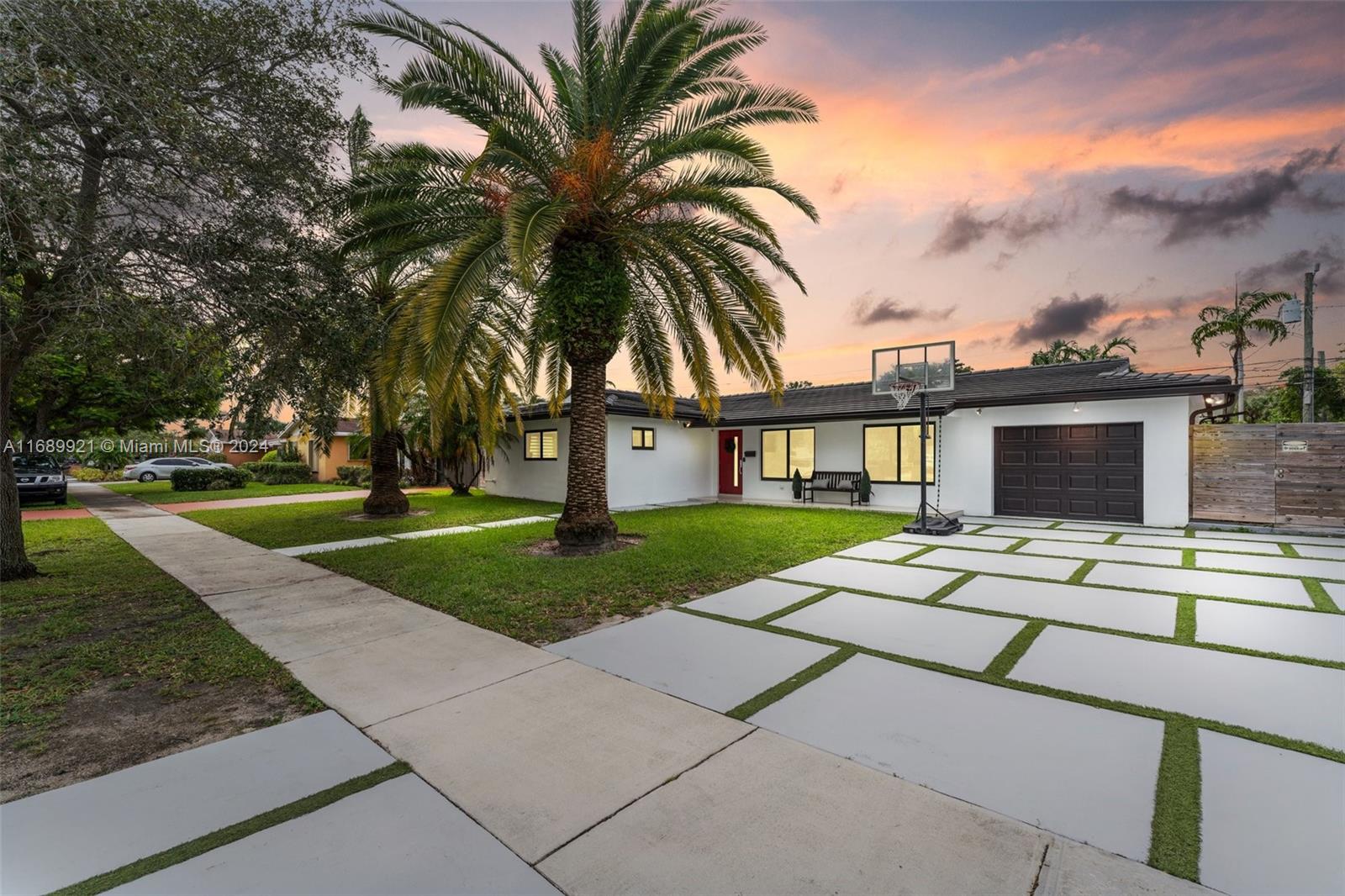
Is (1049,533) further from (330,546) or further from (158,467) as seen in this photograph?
(158,467)

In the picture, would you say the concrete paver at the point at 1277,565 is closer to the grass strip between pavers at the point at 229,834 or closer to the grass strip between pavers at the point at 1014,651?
the grass strip between pavers at the point at 1014,651

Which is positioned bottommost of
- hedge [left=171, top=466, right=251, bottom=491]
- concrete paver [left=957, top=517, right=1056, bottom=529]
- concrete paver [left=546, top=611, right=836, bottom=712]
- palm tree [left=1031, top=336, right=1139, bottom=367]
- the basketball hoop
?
concrete paver [left=957, top=517, right=1056, bottom=529]

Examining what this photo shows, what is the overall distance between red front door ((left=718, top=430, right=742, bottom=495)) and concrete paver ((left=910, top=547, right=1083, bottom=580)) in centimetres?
933

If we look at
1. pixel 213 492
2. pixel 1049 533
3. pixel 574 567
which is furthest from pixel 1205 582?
pixel 213 492

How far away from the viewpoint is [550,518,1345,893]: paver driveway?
2.23m

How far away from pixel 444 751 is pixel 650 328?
27.7ft

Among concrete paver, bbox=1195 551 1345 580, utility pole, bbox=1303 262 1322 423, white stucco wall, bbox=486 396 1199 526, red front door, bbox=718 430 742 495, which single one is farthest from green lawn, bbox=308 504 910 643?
utility pole, bbox=1303 262 1322 423

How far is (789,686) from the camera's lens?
3582 millimetres

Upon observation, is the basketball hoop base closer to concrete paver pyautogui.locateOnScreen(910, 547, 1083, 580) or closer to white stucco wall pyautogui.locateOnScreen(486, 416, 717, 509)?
concrete paver pyautogui.locateOnScreen(910, 547, 1083, 580)

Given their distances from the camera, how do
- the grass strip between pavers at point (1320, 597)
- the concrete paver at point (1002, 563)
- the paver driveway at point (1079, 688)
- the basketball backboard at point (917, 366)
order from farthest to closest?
1. the basketball backboard at point (917, 366)
2. the concrete paver at point (1002, 563)
3. the grass strip between pavers at point (1320, 597)
4. the paver driveway at point (1079, 688)

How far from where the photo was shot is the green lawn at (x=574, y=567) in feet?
17.7

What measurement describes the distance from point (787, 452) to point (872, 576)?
963 centimetres

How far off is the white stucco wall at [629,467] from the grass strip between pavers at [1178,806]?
12157mm

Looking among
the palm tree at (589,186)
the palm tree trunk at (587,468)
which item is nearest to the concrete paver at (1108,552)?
the palm tree at (589,186)
